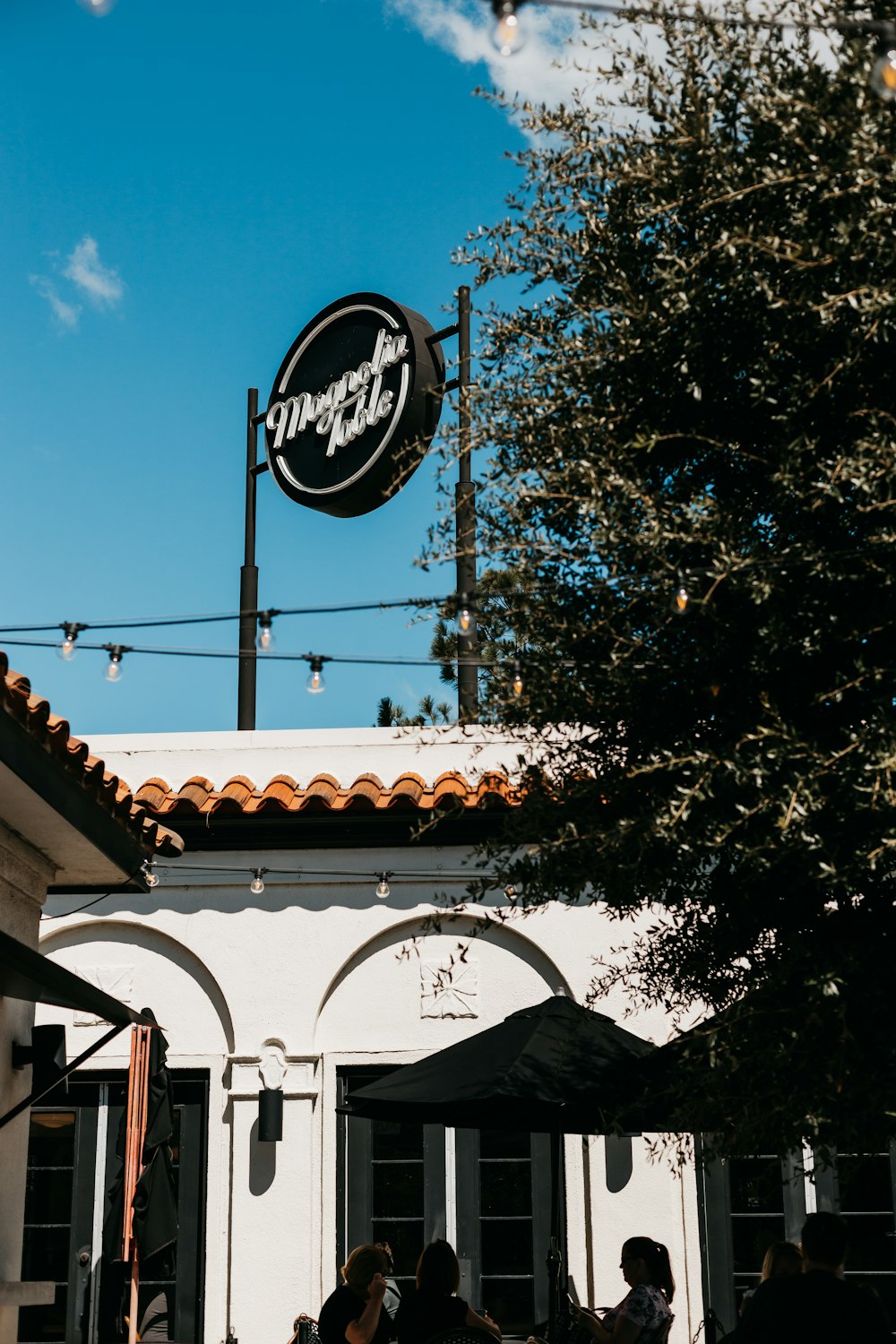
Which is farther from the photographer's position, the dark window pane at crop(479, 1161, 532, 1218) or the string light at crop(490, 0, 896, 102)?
the dark window pane at crop(479, 1161, 532, 1218)

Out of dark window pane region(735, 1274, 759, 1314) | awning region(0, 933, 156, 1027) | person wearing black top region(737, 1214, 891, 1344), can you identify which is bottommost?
dark window pane region(735, 1274, 759, 1314)

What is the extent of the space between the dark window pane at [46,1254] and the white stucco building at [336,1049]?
103mm

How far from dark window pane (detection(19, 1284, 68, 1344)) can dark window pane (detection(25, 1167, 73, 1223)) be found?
1.45ft

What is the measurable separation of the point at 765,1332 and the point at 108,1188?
19.0 feet

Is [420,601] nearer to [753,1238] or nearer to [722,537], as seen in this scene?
[722,537]

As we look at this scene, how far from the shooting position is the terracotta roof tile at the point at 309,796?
397 inches

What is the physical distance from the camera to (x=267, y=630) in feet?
24.8

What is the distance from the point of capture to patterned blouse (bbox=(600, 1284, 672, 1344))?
7.00 m

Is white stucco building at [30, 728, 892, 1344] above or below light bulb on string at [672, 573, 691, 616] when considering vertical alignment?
below

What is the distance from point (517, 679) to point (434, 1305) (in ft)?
10.2

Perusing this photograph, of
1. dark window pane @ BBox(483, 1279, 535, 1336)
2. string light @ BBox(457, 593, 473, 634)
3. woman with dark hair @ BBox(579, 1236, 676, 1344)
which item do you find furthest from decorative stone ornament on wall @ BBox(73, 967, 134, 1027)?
string light @ BBox(457, 593, 473, 634)

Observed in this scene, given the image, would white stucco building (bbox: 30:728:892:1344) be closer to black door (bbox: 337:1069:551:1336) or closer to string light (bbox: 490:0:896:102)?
black door (bbox: 337:1069:551:1336)

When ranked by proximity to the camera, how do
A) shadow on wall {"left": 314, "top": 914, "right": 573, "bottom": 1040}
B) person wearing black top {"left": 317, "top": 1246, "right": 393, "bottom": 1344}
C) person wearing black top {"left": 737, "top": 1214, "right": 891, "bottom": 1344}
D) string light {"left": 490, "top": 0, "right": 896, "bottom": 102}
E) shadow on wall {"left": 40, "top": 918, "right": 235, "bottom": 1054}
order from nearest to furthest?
string light {"left": 490, "top": 0, "right": 896, "bottom": 102} < person wearing black top {"left": 737, "top": 1214, "right": 891, "bottom": 1344} < person wearing black top {"left": 317, "top": 1246, "right": 393, "bottom": 1344} < shadow on wall {"left": 314, "top": 914, "right": 573, "bottom": 1040} < shadow on wall {"left": 40, "top": 918, "right": 235, "bottom": 1054}

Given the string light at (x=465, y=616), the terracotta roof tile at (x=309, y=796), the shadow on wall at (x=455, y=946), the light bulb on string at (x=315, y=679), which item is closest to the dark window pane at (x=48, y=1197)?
the shadow on wall at (x=455, y=946)
